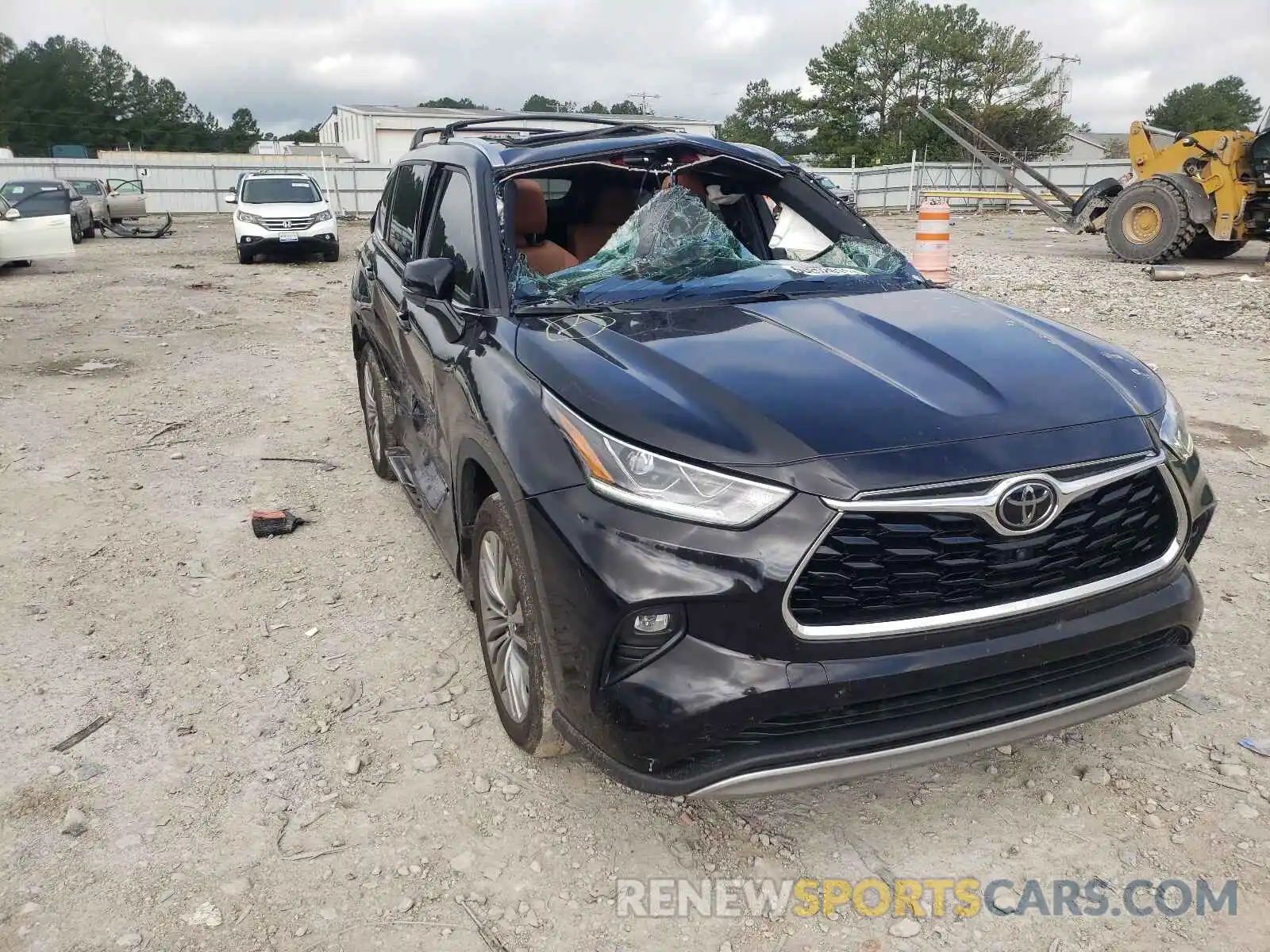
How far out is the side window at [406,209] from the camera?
4.21 metres

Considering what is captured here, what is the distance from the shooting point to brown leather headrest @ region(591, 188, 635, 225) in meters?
3.96

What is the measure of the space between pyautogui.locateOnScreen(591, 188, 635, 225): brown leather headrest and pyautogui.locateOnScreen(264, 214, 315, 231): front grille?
14.9 meters

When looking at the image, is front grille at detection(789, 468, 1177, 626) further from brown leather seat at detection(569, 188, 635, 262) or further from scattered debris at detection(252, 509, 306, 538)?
scattered debris at detection(252, 509, 306, 538)

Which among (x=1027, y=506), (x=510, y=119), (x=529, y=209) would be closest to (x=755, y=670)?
(x=1027, y=506)

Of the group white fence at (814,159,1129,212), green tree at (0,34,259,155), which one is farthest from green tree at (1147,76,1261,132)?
green tree at (0,34,259,155)

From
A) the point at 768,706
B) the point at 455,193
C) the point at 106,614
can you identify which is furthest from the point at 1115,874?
the point at 106,614

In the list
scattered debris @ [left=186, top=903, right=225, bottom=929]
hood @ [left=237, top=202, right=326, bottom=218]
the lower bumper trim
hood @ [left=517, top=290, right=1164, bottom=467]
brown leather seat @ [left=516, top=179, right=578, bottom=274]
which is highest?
hood @ [left=237, top=202, right=326, bottom=218]

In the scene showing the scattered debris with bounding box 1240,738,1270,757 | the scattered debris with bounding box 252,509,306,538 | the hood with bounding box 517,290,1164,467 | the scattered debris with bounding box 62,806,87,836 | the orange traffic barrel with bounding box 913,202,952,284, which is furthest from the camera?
the orange traffic barrel with bounding box 913,202,952,284

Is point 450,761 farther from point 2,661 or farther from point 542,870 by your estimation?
point 2,661

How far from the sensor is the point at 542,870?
8.13 feet

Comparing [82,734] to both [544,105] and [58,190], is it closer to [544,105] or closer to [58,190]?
→ [58,190]

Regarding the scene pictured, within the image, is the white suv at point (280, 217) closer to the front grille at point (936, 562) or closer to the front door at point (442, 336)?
the front door at point (442, 336)

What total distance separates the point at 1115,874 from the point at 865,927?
2.21 ft

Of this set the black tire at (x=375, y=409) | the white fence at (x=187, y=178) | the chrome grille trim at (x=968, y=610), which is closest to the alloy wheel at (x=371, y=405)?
the black tire at (x=375, y=409)
